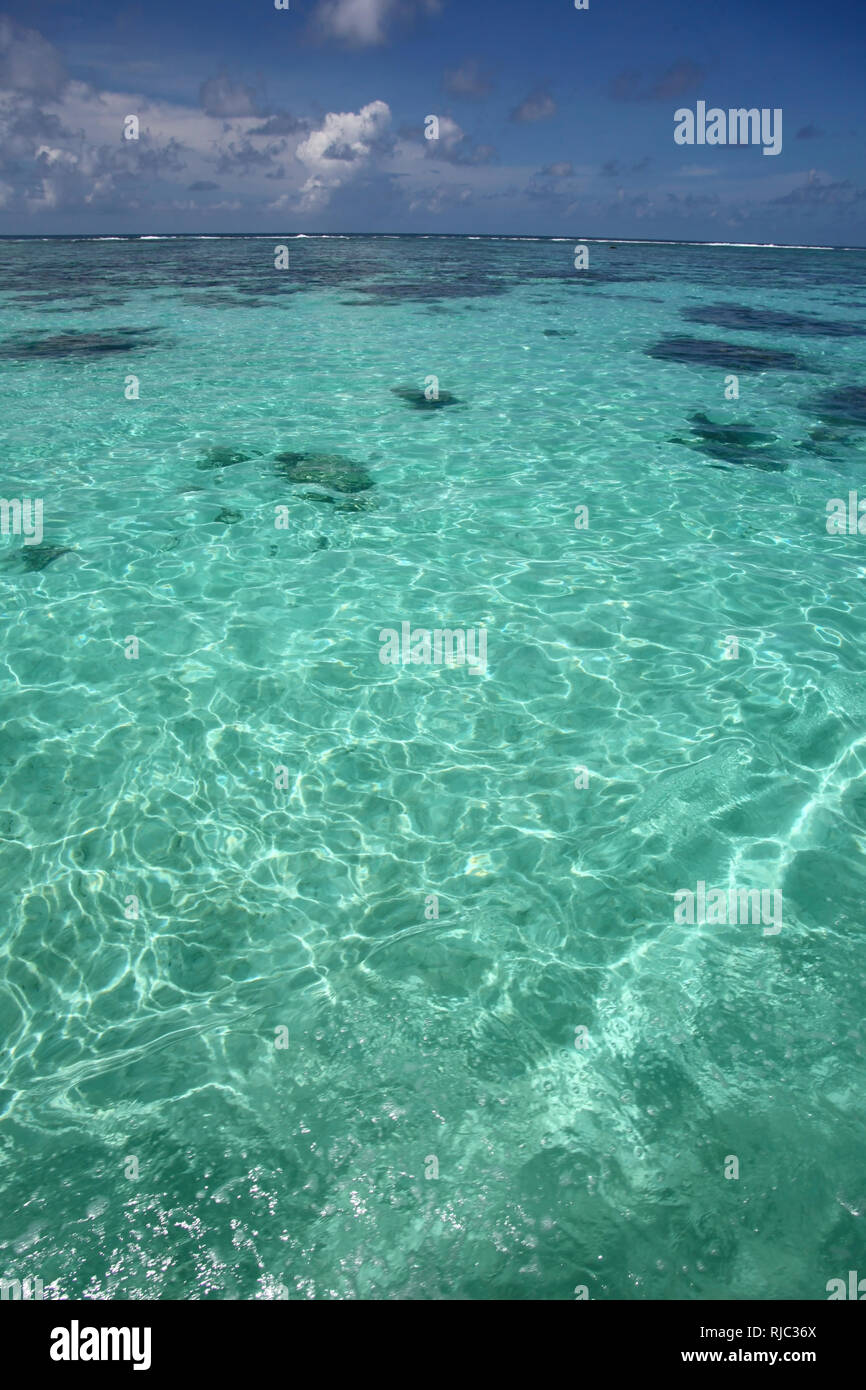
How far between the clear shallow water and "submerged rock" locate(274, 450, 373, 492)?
0.27m

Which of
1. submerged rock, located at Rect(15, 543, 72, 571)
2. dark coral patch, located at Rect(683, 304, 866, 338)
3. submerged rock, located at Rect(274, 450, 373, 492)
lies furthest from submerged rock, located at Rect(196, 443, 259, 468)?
dark coral patch, located at Rect(683, 304, 866, 338)

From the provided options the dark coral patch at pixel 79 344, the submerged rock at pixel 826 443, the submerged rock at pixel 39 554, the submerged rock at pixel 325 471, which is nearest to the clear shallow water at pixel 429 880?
the submerged rock at pixel 39 554

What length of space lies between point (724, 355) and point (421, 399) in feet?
49.2

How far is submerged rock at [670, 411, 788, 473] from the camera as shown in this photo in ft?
59.4

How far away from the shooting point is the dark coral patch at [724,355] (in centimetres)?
2816

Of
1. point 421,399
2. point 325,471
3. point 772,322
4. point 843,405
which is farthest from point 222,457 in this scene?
point 772,322

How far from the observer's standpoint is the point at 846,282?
65.2 meters

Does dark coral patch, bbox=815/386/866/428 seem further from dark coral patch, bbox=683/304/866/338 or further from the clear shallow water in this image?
dark coral patch, bbox=683/304/866/338

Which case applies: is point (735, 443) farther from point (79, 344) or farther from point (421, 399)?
point (79, 344)

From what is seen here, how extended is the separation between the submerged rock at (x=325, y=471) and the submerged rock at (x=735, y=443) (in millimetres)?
8495

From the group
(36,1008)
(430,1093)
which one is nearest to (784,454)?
(430,1093)

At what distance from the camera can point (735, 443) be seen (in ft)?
63.7
